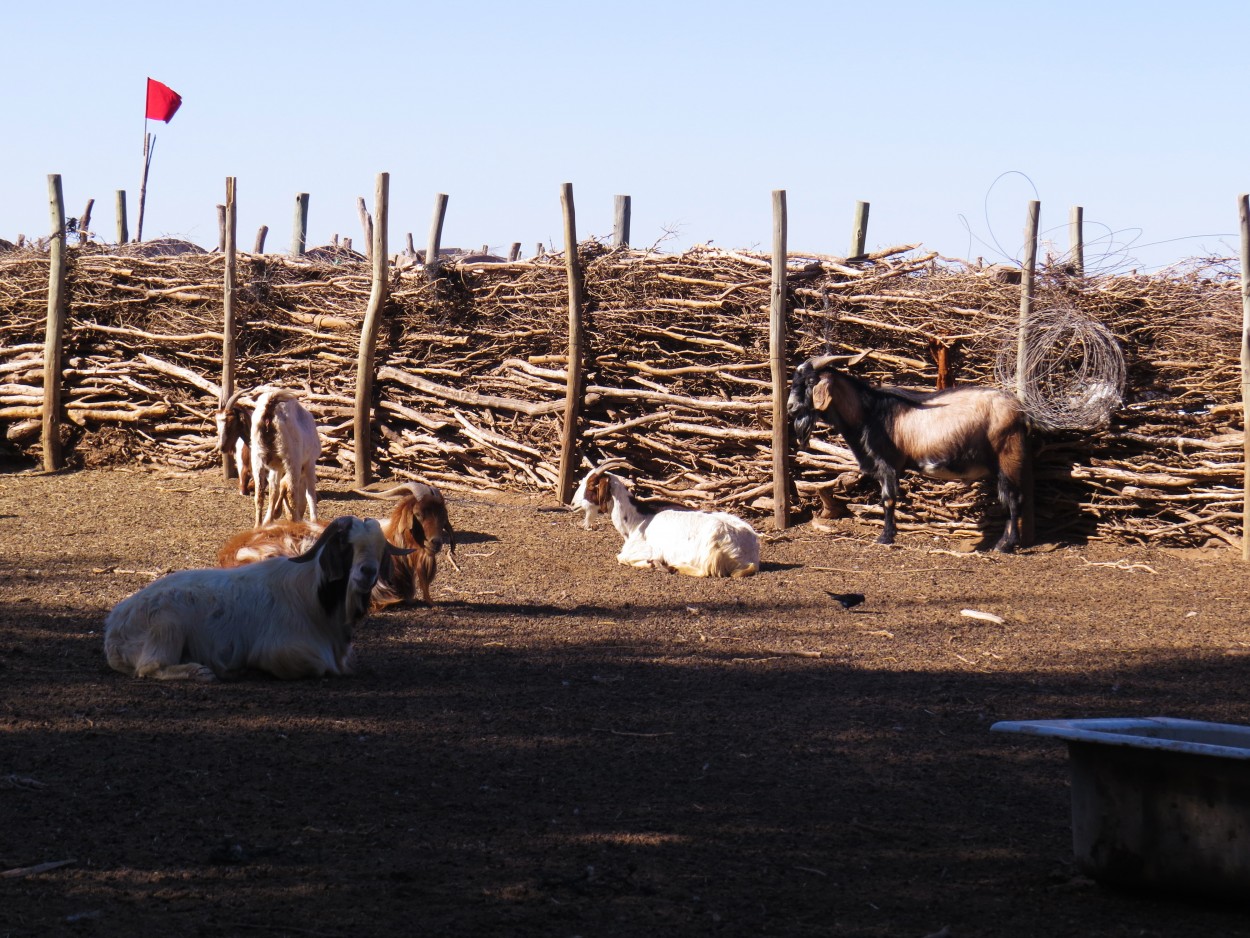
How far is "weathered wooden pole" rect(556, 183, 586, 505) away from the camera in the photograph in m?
11.8

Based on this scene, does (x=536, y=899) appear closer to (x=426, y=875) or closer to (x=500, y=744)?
(x=426, y=875)

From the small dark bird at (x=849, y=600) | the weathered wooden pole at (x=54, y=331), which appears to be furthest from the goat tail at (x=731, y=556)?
the weathered wooden pole at (x=54, y=331)

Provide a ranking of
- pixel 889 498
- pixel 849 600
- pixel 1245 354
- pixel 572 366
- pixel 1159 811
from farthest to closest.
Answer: pixel 572 366, pixel 889 498, pixel 1245 354, pixel 849 600, pixel 1159 811

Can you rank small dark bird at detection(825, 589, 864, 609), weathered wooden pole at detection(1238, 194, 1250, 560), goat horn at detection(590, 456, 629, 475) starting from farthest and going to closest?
1. goat horn at detection(590, 456, 629, 475)
2. weathered wooden pole at detection(1238, 194, 1250, 560)
3. small dark bird at detection(825, 589, 864, 609)

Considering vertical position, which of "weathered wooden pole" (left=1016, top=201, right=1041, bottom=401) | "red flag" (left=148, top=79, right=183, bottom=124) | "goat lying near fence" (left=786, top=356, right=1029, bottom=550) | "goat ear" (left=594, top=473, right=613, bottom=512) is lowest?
"goat ear" (left=594, top=473, right=613, bottom=512)

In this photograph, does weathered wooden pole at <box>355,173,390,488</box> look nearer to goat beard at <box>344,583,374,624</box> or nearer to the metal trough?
goat beard at <box>344,583,374,624</box>

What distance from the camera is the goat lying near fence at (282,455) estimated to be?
33.6 ft

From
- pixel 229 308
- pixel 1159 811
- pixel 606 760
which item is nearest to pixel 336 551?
pixel 606 760

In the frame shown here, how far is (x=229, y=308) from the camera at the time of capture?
12945mm

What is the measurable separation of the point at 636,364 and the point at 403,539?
15.2ft

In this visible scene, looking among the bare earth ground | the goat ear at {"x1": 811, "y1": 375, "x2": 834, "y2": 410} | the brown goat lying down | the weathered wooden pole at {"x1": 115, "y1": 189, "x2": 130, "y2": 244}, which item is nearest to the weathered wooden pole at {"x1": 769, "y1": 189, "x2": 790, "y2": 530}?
the goat ear at {"x1": 811, "y1": 375, "x2": 834, "y2": 410}

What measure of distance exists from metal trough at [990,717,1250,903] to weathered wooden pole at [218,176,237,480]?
33.9 ft

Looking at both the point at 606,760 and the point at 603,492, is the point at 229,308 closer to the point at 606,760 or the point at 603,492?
the point at 603,492

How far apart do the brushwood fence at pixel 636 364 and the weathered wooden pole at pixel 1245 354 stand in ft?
0.52
